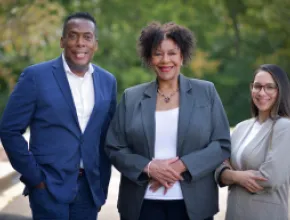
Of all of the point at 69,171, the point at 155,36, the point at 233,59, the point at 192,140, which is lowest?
the point at 233,59

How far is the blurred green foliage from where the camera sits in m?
19.8

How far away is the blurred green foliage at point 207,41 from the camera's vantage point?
19797mm

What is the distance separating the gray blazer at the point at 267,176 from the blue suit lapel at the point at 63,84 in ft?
3.35

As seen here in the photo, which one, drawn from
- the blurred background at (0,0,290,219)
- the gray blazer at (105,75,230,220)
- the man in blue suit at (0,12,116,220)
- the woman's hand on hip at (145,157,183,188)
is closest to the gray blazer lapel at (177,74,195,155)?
the gray blazer at (105,75,230,220)

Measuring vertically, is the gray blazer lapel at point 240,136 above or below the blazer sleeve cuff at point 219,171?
above

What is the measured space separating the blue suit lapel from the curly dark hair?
0.49m

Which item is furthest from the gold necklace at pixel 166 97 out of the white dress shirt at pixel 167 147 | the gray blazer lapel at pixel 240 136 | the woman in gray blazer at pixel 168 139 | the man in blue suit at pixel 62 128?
the gray blazer lapel at pixel 240 136

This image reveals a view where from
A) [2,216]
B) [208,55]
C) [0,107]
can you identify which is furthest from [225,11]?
[2,216]

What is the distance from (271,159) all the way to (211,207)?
0.47m

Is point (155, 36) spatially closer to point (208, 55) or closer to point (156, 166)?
point (156, 166)

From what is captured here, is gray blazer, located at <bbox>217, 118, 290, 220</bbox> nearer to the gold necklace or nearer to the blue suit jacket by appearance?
the gold necklace

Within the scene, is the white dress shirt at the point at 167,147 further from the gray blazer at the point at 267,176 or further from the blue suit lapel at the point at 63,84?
the blue suit lapel at the point at 63,84

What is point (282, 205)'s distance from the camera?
2936 millimetres

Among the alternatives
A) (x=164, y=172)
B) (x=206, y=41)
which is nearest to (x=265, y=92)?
(x=164, y=172)
